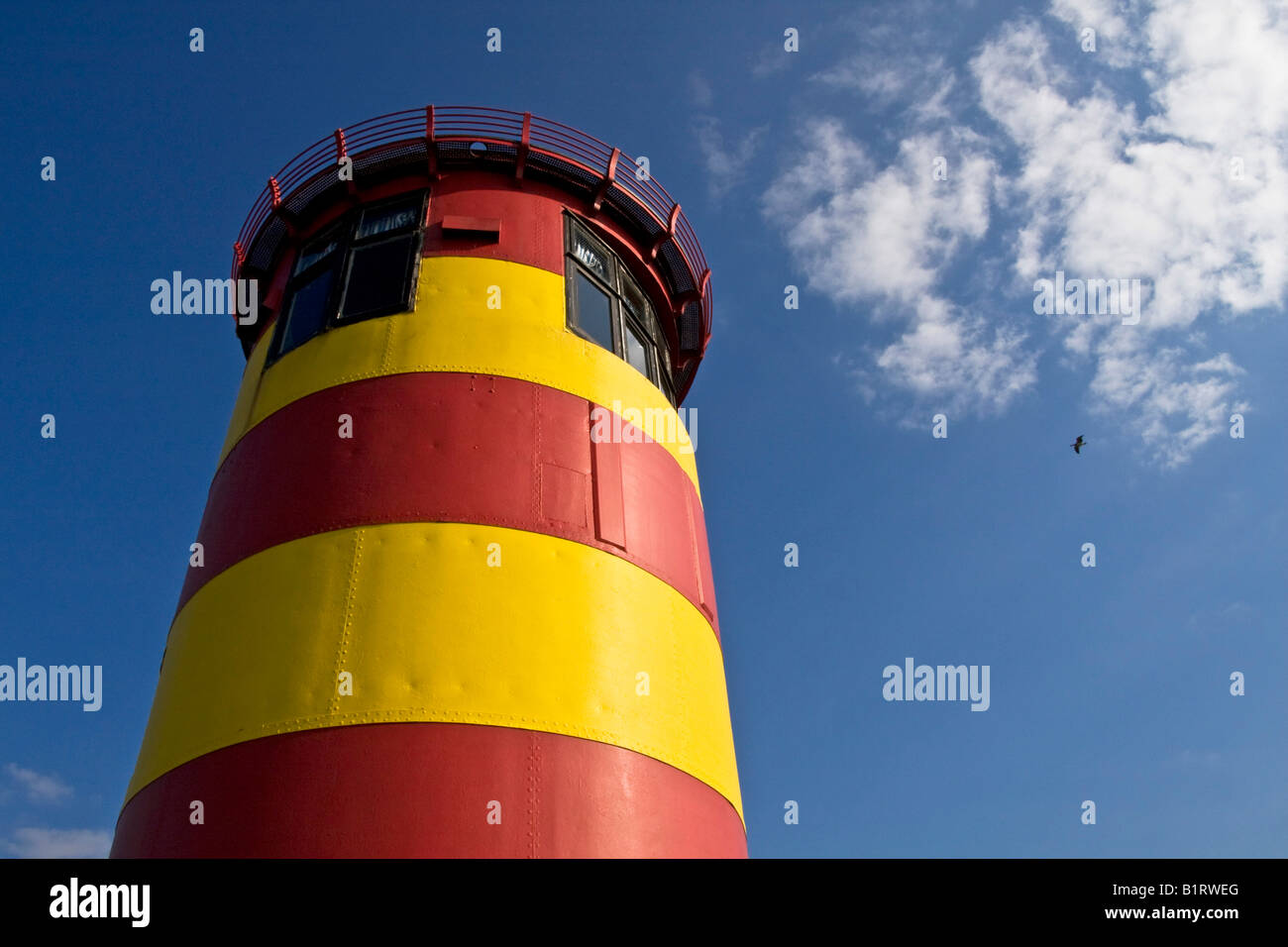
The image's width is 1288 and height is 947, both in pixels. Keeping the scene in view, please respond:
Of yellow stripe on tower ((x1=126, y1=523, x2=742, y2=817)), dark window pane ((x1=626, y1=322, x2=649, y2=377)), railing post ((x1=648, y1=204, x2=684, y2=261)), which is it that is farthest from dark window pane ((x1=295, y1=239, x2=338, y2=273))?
yellow stripe on tower ((x1=126, y1=523, x2=742, y2=817))

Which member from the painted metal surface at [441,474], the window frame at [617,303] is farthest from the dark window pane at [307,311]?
the window frame at [617,303]

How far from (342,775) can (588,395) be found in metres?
5.47

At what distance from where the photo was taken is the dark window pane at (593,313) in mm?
12719

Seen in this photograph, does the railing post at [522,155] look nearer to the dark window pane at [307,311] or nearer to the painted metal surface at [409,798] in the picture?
the dark window pane at [307,311]

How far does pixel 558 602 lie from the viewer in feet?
31.8

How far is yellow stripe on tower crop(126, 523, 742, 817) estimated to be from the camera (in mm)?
8844

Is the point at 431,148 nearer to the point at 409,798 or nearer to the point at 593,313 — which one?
the point at 593,313

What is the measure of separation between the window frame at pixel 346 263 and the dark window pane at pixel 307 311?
48 millimetres

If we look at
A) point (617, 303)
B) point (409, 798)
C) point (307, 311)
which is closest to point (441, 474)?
point (409, 798)

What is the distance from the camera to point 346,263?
12.9 m

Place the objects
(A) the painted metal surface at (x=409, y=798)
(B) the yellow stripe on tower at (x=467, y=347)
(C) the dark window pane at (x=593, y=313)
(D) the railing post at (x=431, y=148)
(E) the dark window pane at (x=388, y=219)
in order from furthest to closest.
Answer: (D) the railing post at (x=431, y=148) < (E) the dark window pane at (x=388, y=219) < (C) the dark window pane at (x=593, y=313) < (B) the yellow stripe on tower at (x=467, y=347) < (A) the painted metal surface at (x=409, y=798)

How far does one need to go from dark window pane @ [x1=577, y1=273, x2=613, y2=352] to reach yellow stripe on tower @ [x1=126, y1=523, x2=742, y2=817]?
12.1ft
